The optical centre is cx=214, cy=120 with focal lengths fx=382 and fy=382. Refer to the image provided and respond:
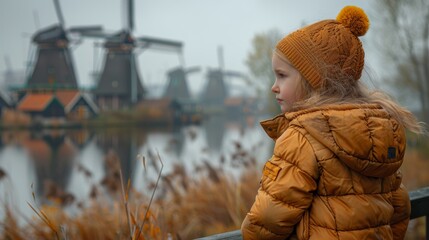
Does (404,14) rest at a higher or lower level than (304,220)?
higher

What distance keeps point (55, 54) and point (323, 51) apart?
16161 mm

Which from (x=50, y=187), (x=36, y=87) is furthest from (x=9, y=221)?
(x=36, y=87)

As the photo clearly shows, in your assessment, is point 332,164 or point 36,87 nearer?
point 332,164

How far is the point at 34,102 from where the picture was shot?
780 cm

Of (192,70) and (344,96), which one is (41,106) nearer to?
(344,96)

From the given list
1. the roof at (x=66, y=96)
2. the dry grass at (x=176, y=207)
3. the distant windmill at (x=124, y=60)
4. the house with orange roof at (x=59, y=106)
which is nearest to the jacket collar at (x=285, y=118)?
the dry grass at (x=176, y=207)

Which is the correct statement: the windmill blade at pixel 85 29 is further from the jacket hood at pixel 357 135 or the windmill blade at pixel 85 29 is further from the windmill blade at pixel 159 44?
the jacket hood at pixel 357 135

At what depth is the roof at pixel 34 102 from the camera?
23.8ft

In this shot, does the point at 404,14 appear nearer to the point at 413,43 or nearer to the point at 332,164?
the point at 413,43

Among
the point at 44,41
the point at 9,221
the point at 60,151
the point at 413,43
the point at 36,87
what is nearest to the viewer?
the point at 9,221

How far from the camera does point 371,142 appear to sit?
2.89ft

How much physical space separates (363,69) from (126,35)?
709 inches

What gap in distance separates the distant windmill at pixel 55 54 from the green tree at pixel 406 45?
8589 mm

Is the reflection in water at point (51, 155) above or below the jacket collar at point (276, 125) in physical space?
below
